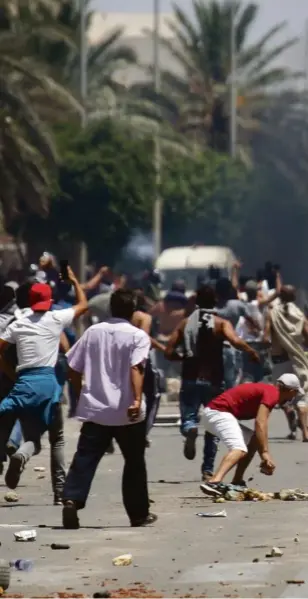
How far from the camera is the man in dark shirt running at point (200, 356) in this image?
601 inches

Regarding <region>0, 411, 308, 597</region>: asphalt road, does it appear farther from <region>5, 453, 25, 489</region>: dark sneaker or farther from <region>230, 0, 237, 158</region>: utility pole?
<region>230, 0, 237, 158</region>: utility pole

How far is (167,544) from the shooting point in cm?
1095

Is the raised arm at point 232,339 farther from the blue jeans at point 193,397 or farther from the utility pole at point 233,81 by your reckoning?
the utility pole at point 233,81

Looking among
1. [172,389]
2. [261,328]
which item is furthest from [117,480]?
[172,389]

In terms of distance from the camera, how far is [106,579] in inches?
375

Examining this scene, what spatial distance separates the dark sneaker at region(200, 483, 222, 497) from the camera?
527 inches

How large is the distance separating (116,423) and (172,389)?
48.7ft

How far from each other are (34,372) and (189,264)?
32010 mm

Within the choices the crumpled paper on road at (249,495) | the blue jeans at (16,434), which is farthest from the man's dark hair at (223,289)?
the crumpled paper on road at (249,495)

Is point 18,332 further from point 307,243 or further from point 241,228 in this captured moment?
point 241,228

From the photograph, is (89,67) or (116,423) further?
(89,67)

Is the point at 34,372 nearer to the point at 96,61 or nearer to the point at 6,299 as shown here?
the point at 6,299

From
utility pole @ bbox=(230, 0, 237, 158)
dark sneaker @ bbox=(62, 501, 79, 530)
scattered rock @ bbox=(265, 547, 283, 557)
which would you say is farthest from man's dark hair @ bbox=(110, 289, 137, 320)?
utility pole @ bbox=(230, 0, 237, 158)

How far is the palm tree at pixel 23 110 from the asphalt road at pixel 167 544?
74.3 ft
